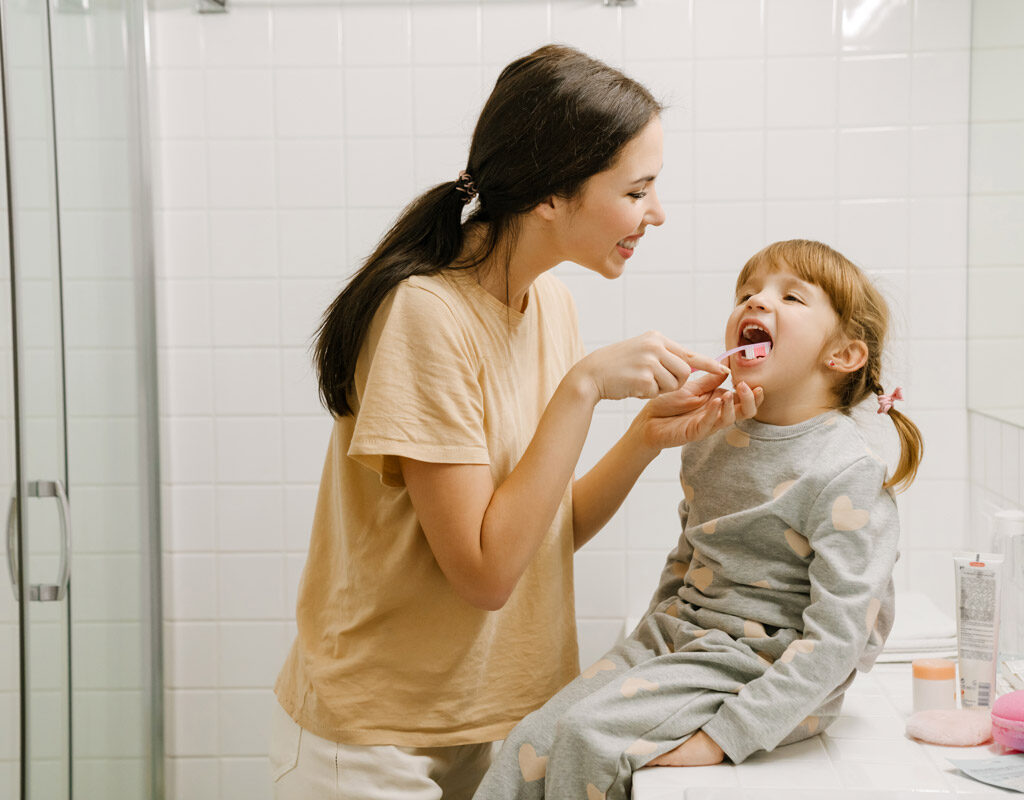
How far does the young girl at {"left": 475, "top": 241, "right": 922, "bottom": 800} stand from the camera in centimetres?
112

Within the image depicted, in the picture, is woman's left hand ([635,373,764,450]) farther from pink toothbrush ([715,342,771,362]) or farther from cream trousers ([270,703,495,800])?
cream trousers ([270,703,495,800])

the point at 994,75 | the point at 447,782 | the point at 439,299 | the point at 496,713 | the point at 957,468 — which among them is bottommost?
the point at 447,782

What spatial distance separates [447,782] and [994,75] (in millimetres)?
1473

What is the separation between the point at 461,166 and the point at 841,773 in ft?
4.27

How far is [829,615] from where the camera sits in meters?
1.14

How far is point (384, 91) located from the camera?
78.7 inches

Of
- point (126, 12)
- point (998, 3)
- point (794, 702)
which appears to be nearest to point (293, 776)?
point (794, 702)

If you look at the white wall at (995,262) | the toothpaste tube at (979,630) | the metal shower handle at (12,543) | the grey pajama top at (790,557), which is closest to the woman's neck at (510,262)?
the grey pajama top at (790,557)

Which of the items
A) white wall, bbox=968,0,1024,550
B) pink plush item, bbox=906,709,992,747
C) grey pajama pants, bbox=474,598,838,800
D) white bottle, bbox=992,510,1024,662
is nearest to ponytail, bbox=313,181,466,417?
grey pajama pants, bbox=474,598,838,800

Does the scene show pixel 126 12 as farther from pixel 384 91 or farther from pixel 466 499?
pixel 466 499

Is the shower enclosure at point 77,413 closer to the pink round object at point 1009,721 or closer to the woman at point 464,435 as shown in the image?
the woman at point 464,435

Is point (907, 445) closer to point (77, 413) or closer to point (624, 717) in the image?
point (624, 717)

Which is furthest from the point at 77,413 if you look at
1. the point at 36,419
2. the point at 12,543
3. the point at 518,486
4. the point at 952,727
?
the point at 952,727

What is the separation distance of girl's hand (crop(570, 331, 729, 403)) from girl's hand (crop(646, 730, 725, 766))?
377 mm
